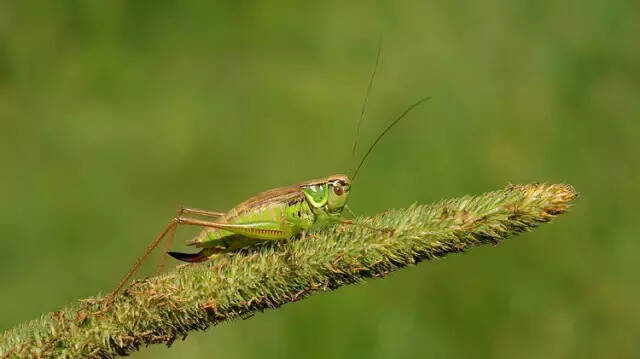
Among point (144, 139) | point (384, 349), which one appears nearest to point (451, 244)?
point (384, 349)

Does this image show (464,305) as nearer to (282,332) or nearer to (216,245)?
(282,332)

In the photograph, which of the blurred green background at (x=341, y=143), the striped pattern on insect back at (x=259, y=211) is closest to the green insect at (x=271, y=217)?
the striped pattern on insect back at (x=259, y=211)

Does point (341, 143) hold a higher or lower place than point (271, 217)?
higher

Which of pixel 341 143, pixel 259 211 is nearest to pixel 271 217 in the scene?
pixel 259 211

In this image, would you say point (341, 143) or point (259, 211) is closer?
point (259, 211)

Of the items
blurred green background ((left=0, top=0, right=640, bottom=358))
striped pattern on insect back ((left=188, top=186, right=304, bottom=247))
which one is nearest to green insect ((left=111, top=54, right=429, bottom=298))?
striped pattern on insect back ((left=188, top=186, right=304, bottom=247))

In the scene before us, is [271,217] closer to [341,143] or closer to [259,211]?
[259,211]
